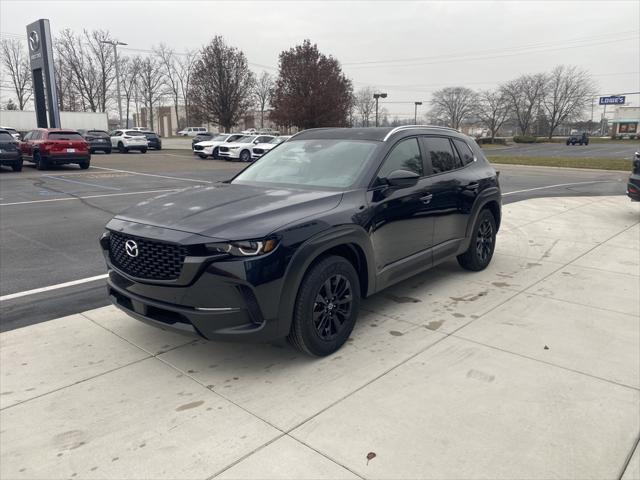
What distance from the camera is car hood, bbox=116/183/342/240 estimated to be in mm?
3188

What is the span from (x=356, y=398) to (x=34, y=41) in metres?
37.9

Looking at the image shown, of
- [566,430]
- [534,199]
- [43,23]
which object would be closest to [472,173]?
[566,430]

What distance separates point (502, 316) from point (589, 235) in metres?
4.49

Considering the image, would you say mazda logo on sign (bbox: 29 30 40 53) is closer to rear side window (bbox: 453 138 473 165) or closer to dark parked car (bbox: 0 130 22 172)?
dark parked car (bbox: 0 130 22 172)

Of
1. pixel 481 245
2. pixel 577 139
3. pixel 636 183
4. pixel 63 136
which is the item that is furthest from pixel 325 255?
pixel 577 139

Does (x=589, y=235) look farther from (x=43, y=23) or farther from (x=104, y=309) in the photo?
(x=43, y=23)

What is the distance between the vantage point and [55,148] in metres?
19.5

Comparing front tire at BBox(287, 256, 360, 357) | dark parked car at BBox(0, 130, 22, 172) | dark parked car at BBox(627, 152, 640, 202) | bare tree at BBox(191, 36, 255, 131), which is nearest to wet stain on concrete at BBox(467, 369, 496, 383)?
front tire at BBox(287, 256, 360, 357)

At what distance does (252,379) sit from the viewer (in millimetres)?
3385

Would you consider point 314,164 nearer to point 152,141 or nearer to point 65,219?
point 65,219

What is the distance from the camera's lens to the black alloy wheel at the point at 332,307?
11.6 ft

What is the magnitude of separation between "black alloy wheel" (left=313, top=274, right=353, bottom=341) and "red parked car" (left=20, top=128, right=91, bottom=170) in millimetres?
19559

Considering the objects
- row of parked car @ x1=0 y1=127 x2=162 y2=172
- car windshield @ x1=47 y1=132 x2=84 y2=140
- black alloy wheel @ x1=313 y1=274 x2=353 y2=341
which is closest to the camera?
black alloy wheel @ x1=313 y1=274 x2=353 y2=341

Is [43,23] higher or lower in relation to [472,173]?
higher
